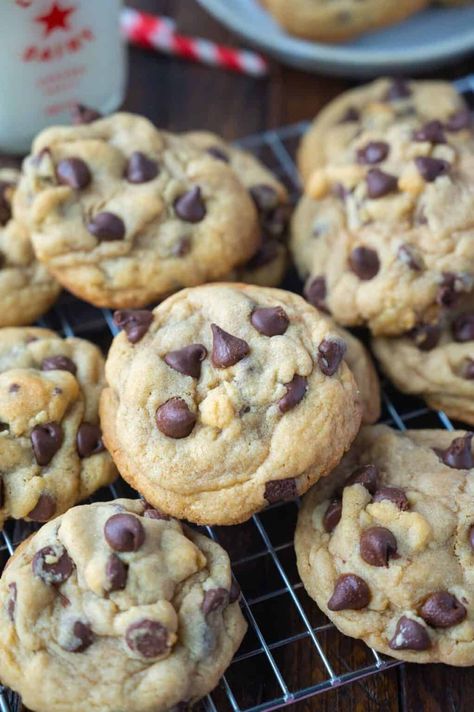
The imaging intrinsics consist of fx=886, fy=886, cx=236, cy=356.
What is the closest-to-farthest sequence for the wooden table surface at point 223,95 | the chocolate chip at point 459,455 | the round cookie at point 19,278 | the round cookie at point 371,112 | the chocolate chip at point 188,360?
the chocolate chip at point 188,360
the chocolate chip at point 459,455
the round cookie at point 19,278
the round cookie at point 371,112
the wooden table surface at point 223,95

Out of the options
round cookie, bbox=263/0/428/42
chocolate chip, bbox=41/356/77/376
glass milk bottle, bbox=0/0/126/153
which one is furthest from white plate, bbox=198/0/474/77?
chocolate chip, bbox=41/356/77/376

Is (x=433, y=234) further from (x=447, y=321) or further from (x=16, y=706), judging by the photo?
(x=16, y=706)

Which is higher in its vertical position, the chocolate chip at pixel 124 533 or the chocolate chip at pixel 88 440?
the chocolate chip at pixel 124 533

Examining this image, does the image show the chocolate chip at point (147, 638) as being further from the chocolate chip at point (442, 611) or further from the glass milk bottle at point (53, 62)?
the glass milk bottle at point (53, 62)

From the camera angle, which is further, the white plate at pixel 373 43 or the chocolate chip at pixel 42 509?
the white plate at pixel 373 43

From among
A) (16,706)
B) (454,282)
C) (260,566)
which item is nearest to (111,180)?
(454,282)

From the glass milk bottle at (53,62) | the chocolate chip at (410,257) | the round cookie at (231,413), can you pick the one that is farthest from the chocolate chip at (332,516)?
the glass milk bottle at (53,62)

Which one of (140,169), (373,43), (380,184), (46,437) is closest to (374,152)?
(380,184)

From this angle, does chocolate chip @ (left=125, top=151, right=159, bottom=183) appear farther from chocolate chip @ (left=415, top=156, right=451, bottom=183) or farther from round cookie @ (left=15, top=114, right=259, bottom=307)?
chocolate chip @ (left=415, top=156, right=451, bottom=183)
